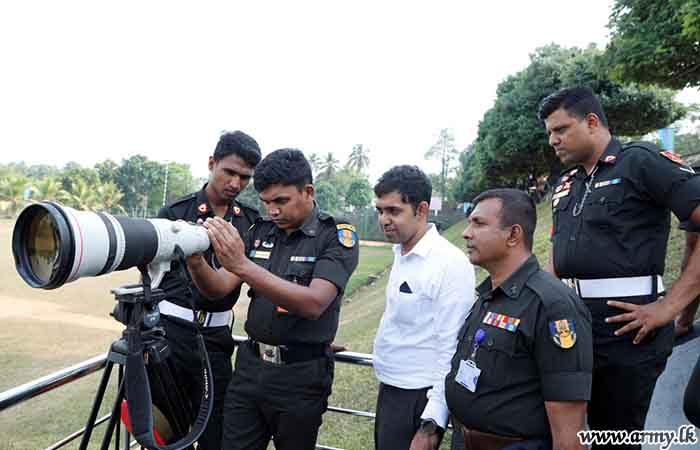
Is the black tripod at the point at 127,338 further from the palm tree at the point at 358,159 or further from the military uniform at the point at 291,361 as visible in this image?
the palm tree at the point at 358,159

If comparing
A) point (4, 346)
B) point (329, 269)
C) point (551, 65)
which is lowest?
point (4, 346)

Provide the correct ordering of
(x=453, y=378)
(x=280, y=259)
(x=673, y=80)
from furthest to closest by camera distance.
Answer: (x=673, y=80), (x=280, y=259), (x=453, y=378)

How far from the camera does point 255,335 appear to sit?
1.94 m

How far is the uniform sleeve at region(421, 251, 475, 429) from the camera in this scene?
1.85 meters

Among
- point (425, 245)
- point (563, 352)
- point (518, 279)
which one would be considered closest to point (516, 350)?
point (563, 352)

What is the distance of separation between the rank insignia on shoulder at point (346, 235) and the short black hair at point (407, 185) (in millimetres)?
235

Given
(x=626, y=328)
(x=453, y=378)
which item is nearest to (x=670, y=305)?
(x=626, y=328)

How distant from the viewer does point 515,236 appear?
1.69 metres

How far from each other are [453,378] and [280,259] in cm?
85

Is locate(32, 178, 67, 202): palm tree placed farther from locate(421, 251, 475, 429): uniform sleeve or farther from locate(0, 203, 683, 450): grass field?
locate(421, 251, 475, 429): uniform sleeve

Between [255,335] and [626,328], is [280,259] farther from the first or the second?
[626,328]

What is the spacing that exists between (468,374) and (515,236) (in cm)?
51

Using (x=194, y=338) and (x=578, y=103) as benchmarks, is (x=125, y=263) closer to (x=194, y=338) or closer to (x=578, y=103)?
(x=194, y=338)

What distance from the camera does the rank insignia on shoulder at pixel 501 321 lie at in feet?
5.05
